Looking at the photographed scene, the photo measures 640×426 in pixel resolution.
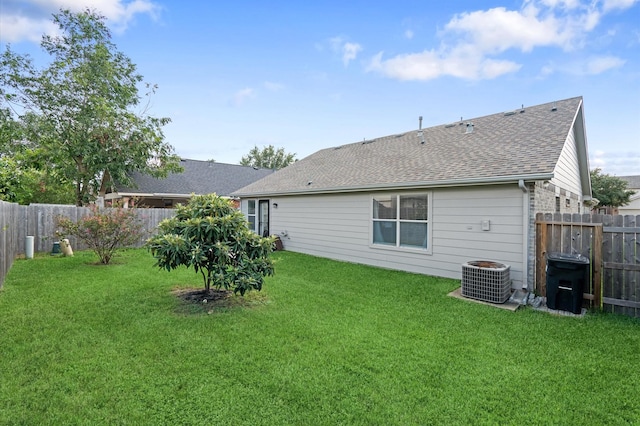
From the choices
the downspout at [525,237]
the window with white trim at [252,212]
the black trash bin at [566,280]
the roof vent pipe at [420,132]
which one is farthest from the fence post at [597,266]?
the window with white trim at [252,212]

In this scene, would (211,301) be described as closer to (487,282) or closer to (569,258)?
(487,282)

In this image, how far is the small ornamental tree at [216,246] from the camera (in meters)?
4.67

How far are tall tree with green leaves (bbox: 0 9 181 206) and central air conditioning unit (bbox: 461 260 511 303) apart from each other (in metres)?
16.0

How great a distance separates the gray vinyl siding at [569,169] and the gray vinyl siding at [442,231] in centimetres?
197

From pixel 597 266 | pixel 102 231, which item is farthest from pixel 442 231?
A: pixel 102 231

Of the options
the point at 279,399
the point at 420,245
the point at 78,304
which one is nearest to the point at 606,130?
the point at 420,245

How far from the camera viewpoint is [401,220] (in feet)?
26.1

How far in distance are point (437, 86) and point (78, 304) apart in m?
12.9

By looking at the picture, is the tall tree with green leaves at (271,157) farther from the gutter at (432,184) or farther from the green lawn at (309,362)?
the green lawn at (309,362)

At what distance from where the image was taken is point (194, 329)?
159 inches

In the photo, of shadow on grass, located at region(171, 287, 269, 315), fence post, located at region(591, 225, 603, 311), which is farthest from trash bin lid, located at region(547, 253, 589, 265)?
shadow on grass, located at region(171, 287, 269, 315)

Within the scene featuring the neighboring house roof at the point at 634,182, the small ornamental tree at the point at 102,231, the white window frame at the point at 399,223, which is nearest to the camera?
the white window frame at the point at 399,223

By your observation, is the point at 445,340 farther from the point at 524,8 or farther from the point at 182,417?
the point at 524,8

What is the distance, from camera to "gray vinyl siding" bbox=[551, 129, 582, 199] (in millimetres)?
7454
